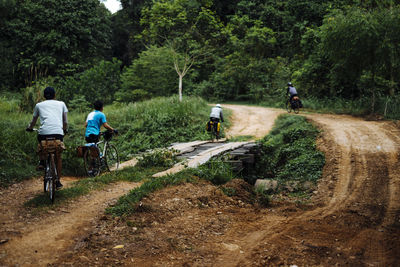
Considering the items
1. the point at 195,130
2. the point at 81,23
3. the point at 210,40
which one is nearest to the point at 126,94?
the point at 210,40

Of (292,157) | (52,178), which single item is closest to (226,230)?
(52,178)

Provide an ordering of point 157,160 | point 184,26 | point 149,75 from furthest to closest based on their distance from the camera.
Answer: point 149,75 < point 184,26 < point 157,160

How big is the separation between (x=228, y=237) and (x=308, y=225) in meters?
1.51

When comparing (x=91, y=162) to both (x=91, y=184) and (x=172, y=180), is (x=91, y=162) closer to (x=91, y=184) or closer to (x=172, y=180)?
(x=91, y=184)

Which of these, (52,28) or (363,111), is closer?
(363,111)

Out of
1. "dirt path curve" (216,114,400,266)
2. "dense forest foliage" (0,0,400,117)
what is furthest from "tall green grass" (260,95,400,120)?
"dirt path curve" (216,114,400,266)

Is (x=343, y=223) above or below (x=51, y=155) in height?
below

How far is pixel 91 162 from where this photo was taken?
7.25 m

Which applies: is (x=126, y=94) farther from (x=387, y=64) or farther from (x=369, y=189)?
(x=369, y=189)

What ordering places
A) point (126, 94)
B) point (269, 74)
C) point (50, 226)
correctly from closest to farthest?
point (50, 226)
point (126, 94)
point (269, 74)

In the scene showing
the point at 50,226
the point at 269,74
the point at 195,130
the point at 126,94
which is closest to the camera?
the point at 50,226

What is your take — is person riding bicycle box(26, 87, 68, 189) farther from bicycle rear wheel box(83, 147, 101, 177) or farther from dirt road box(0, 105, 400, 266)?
bicycle rear wheel box(83, 147, 101, 177)

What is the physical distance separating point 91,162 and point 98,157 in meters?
0.19

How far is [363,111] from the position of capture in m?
15.4
